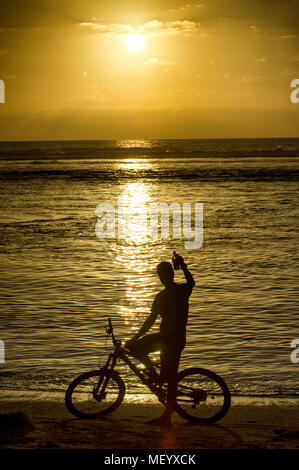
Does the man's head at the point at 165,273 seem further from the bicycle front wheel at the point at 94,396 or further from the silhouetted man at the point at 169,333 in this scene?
the bicycle front wheel at the point at 94,396

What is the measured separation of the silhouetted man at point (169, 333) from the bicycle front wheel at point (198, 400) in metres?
0.16

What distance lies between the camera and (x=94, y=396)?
7777 millimetres

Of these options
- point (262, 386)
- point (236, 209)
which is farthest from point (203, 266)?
point (236, 209)

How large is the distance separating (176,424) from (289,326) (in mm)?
5040

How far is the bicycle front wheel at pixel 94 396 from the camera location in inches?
301

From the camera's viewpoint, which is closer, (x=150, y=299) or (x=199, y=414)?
(x=199, y=414)

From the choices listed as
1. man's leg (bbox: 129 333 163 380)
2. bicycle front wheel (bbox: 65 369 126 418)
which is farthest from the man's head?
bicycle front wheel (bbox: 65 369 126 418)

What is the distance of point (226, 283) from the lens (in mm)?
15750

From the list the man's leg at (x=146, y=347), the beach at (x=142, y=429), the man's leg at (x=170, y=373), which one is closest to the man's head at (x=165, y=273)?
the man's leg at (x=146, y=347)

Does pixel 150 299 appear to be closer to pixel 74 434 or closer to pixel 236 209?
pixel 74 434
